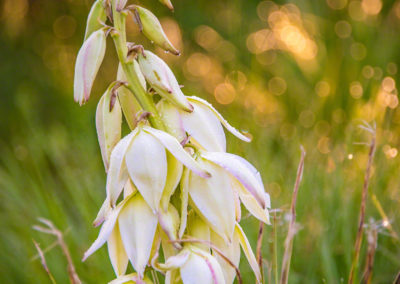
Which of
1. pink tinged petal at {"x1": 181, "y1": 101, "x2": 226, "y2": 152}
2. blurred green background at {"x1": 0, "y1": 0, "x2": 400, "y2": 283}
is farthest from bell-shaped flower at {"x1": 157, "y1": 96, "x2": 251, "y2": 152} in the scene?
blurred green background at {"x1": 0, "y1": 0, "x2": 400, "y2": 283}

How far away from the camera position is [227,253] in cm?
49

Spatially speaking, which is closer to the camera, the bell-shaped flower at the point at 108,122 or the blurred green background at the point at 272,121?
the bell-shaped flower at the point at 108,122

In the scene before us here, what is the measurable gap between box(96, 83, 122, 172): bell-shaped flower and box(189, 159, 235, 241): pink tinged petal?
0.26 feet

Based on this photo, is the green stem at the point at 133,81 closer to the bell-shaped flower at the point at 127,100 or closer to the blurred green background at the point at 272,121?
the bell-shaped flower at the point at 127,100

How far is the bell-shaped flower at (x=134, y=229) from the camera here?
45 cm

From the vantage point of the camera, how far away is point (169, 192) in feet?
1.49

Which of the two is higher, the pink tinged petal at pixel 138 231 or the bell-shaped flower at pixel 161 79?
the bell-shaped flower at pixel 161 79

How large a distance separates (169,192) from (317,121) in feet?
3.02

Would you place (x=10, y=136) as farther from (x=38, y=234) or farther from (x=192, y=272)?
(x=192, y=272)

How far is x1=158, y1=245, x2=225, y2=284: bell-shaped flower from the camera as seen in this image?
0.44m

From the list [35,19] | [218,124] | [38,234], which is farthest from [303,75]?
[35,19]

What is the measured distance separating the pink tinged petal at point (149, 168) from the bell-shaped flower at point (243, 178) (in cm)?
4

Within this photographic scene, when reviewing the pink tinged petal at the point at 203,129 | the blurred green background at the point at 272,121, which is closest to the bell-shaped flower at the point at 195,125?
the pink tinged petal at the point at 203,129

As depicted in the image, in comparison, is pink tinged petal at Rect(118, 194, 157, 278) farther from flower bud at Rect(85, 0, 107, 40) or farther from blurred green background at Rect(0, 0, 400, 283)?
blurred green background at Rect(0, 0, 400, 283)
